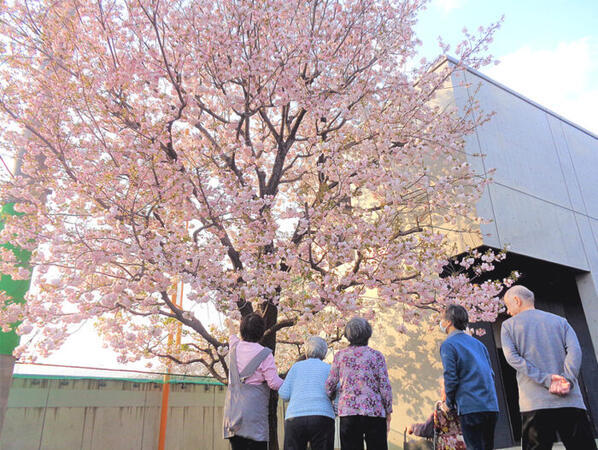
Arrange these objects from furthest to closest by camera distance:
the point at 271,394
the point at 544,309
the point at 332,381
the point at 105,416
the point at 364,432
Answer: the point at 544,309 < the point at 105,416 < the point at 271,394 < the point at 332,381 < the point at 364,432

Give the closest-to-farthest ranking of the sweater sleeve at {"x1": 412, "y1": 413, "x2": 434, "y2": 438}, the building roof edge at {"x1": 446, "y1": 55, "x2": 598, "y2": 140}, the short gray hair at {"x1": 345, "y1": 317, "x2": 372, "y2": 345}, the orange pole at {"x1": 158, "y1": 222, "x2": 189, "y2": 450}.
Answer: the short gray hair at {"x1": 345, "y1": 317, "x2": 372, "y2": 345} → the sweater sleeve at {"x1": 412, "y1": 413, "x2": 434, "y2": 438} → the orange pole at {"x1": 158, "y1": 222, "x2": 189, "y2": 450} → the building roof edge at {"x1": 446, "y1": 55, "x2": 598, "y2": 140}

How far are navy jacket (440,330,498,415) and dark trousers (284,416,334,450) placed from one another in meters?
1.02

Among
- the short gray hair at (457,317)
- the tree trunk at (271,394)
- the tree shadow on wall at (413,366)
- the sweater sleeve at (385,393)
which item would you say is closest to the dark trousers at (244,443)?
the sweater sleeve at (385,393)

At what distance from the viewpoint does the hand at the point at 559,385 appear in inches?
102

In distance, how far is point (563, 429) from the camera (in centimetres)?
263

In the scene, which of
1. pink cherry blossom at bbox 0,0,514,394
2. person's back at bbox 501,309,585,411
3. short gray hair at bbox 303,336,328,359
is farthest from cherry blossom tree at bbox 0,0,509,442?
person's back at bbox 501,309,585,411

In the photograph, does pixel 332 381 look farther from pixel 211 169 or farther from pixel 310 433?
pixel 211 169

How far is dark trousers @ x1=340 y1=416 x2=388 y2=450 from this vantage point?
294cm

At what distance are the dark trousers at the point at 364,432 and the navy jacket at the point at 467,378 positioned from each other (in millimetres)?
636

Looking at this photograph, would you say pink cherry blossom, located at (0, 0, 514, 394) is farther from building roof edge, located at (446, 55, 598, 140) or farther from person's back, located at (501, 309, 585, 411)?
person's back, located at (501, 309, 585, 411)

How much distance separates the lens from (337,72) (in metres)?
6.93

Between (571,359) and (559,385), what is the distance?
207mm

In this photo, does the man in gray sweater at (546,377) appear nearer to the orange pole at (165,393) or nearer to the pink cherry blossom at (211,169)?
the pink cherry blossom at (211,169)

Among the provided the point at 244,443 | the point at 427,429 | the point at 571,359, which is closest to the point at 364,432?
the point at 244,443
